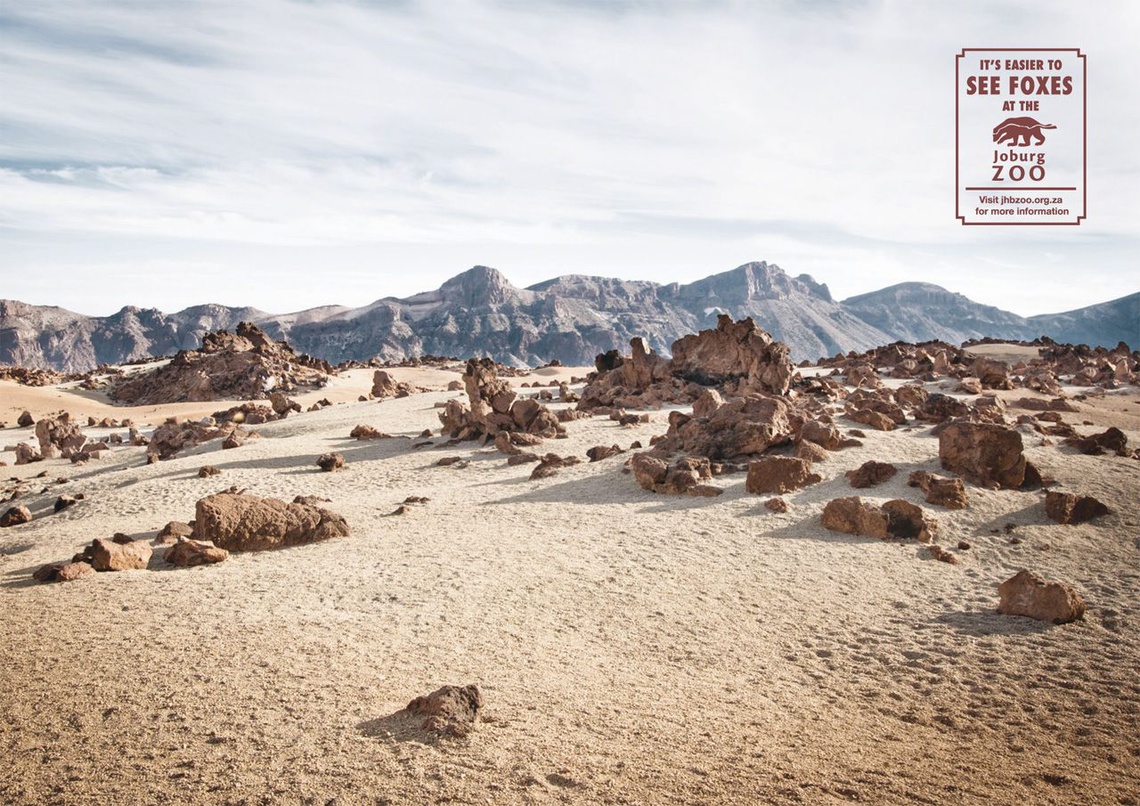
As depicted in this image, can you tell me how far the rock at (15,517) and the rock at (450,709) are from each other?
39.7 ft

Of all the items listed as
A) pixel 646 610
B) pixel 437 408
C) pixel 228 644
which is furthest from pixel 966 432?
pixel 437 408

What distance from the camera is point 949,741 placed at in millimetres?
5551

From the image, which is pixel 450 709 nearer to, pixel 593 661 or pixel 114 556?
pixel 593 661

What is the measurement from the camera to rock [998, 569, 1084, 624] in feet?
25.7

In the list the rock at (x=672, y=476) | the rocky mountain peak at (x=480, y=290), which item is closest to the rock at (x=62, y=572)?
the rock at (x=672, y=476)

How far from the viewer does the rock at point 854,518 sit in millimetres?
10578

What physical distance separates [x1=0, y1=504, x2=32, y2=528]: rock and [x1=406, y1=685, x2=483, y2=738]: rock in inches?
477

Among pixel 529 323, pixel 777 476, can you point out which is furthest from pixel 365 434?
pixel 529 323

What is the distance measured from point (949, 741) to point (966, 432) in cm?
874

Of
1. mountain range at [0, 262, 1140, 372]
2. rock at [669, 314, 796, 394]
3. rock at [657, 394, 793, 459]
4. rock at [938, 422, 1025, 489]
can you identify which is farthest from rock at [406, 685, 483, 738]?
mountain range at [0, 262, 1140, 372]

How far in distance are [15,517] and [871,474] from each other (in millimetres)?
15996

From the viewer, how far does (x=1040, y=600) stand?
7945mm

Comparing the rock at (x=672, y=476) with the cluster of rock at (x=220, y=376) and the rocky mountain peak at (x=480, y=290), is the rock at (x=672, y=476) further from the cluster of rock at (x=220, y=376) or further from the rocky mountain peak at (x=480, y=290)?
the rocky mountain peak at (x=480, y=290)

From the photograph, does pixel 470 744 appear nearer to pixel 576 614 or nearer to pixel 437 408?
pixel 576 614
